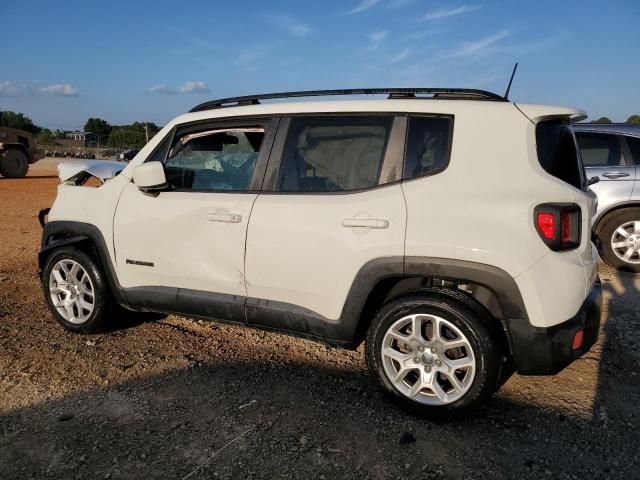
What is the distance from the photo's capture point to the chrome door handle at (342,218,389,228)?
2.92 m

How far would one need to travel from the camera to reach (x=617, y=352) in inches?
156

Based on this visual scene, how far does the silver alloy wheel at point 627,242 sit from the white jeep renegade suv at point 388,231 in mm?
3752

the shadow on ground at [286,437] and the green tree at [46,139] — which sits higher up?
the green tree at [46,139]

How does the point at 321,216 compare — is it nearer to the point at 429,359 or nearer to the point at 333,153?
the point at 333,153

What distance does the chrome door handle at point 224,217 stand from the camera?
3318 mm

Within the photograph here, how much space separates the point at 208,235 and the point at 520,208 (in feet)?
6.23

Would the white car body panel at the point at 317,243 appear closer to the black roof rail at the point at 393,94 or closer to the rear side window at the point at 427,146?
the rear side window at the point at 427,146

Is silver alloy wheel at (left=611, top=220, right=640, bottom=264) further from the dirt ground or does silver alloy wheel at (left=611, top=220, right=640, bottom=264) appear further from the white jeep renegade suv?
the white jeep renegade suv

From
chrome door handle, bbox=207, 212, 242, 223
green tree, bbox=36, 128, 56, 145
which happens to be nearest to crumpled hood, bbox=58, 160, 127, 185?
chrome door handle, bbox=207, 212, 242, 223

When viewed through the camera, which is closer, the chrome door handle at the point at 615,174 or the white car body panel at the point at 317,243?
the white car body panel at the point at 317,243

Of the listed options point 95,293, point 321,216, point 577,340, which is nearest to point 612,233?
point 577,340

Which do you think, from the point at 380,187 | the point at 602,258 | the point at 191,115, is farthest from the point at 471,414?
the point at 602,258

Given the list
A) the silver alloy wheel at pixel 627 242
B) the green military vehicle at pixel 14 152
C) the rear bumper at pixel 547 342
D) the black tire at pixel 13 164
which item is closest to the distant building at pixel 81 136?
the green military vehicle at pixel 14 152

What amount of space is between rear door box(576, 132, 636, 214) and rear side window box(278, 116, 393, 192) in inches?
172
